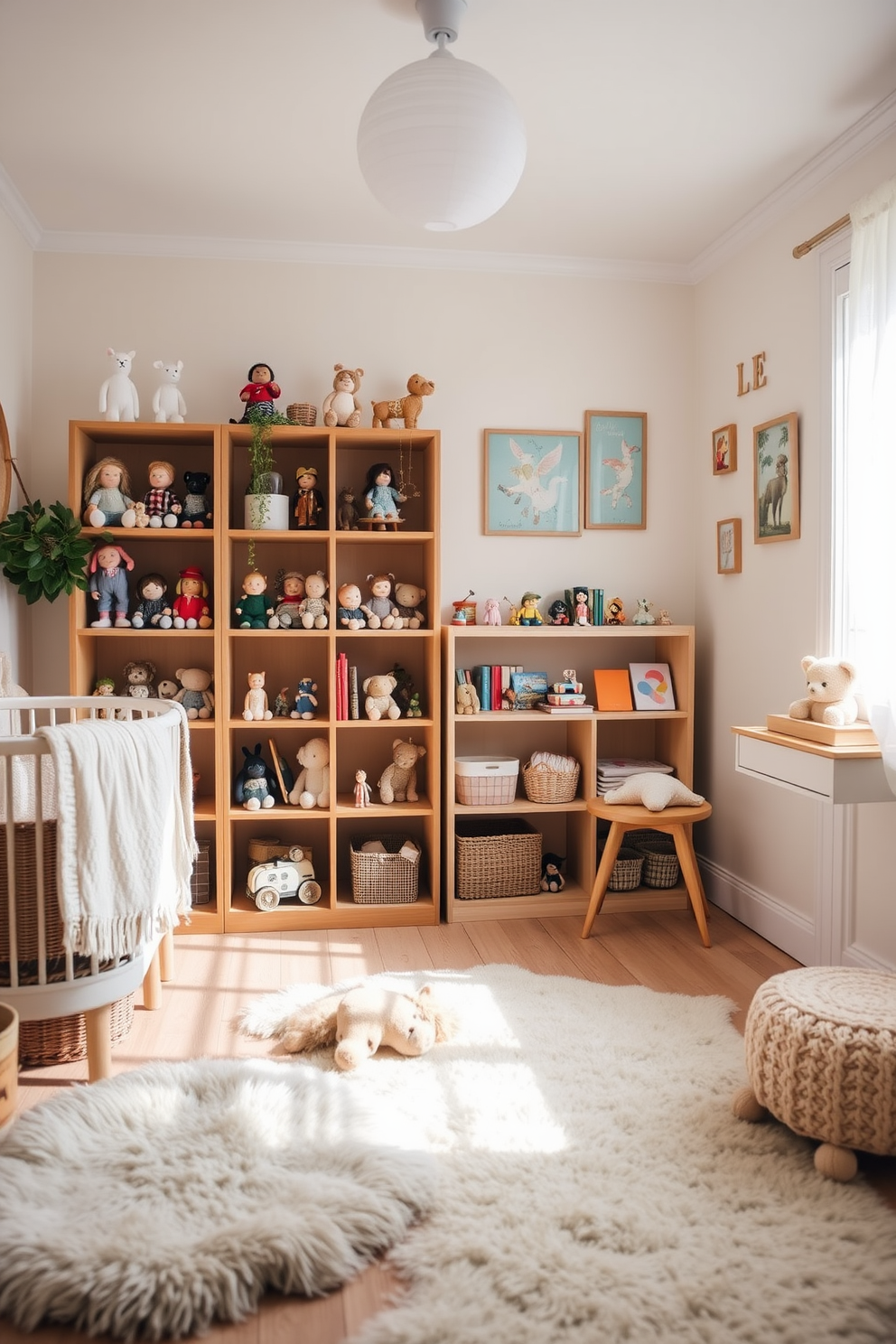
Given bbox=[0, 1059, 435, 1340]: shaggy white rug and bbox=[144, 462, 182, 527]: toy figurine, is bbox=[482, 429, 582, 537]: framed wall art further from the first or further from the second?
bbox=[0, 1059, 435, 1340]: shaggy white rug

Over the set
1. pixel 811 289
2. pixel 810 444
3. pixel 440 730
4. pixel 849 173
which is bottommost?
pixel 440 730

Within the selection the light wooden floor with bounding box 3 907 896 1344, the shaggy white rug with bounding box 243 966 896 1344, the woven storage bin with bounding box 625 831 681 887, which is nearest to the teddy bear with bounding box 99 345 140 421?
the light wooden floor with bounding box 3 907 896 1344

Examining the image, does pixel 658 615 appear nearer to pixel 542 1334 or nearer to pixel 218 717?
pixel 218 717

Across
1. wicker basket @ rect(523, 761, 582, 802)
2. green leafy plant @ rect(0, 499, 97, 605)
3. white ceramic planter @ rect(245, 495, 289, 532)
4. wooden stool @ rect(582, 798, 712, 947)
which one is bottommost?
wooden stool @ rect(582, 798, 712, 947)

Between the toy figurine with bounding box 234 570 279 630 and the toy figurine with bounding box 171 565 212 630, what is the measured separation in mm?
123

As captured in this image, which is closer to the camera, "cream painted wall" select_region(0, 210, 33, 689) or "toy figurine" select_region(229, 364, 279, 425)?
Result: "cream painted wall" select_region(0, 210, 33, 689)

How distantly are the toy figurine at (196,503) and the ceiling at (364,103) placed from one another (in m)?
0.89

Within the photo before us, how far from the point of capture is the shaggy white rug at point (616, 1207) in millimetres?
1451

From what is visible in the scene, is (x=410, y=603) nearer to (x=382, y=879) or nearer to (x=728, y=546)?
(x=382, y=879)

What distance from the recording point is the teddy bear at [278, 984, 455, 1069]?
92.0 inches

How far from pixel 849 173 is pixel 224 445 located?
2.19 meters

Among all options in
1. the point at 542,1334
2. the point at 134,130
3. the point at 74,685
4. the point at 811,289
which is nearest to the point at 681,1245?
the point at 542,1334

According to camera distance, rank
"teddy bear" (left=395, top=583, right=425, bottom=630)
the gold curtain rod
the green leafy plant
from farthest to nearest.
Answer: "teddy bear" (left=395, top=583, right=425, bottom=630)
the green leafy plant
the gold curtain rod

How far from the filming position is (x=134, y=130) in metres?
2.74
